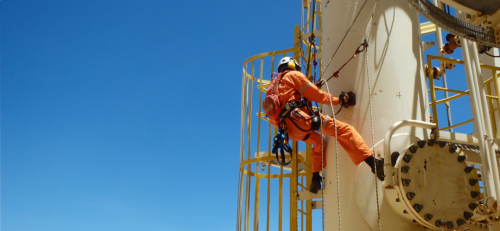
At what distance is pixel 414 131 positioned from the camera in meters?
5.51

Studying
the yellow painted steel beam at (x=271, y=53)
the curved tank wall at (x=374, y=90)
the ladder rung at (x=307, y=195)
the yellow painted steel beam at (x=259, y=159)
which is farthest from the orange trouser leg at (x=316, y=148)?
the yellow painted steel beam at (x=271, y=53)

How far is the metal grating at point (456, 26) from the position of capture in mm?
5250

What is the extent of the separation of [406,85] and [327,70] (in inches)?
44.2

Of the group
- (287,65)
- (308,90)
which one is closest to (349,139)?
(308,90)

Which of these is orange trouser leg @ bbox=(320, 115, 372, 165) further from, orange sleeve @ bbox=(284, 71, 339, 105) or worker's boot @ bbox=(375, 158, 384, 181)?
orange sleeve @ bbox=(284, 71, 339, 105)

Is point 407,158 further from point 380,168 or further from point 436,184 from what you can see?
point 436,184

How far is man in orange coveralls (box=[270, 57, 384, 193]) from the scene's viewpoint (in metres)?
5.26

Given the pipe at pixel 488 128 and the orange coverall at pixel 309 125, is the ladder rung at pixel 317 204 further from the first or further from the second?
the pipe at pixel 488 128

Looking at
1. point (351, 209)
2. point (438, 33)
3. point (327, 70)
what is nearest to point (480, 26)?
point (327, 70)

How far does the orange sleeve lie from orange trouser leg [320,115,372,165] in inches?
10.2

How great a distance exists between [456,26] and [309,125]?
7.02ft

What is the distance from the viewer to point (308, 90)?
233 inches

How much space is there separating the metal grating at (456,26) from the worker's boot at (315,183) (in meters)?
2.53

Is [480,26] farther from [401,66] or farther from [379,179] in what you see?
[379,179]
